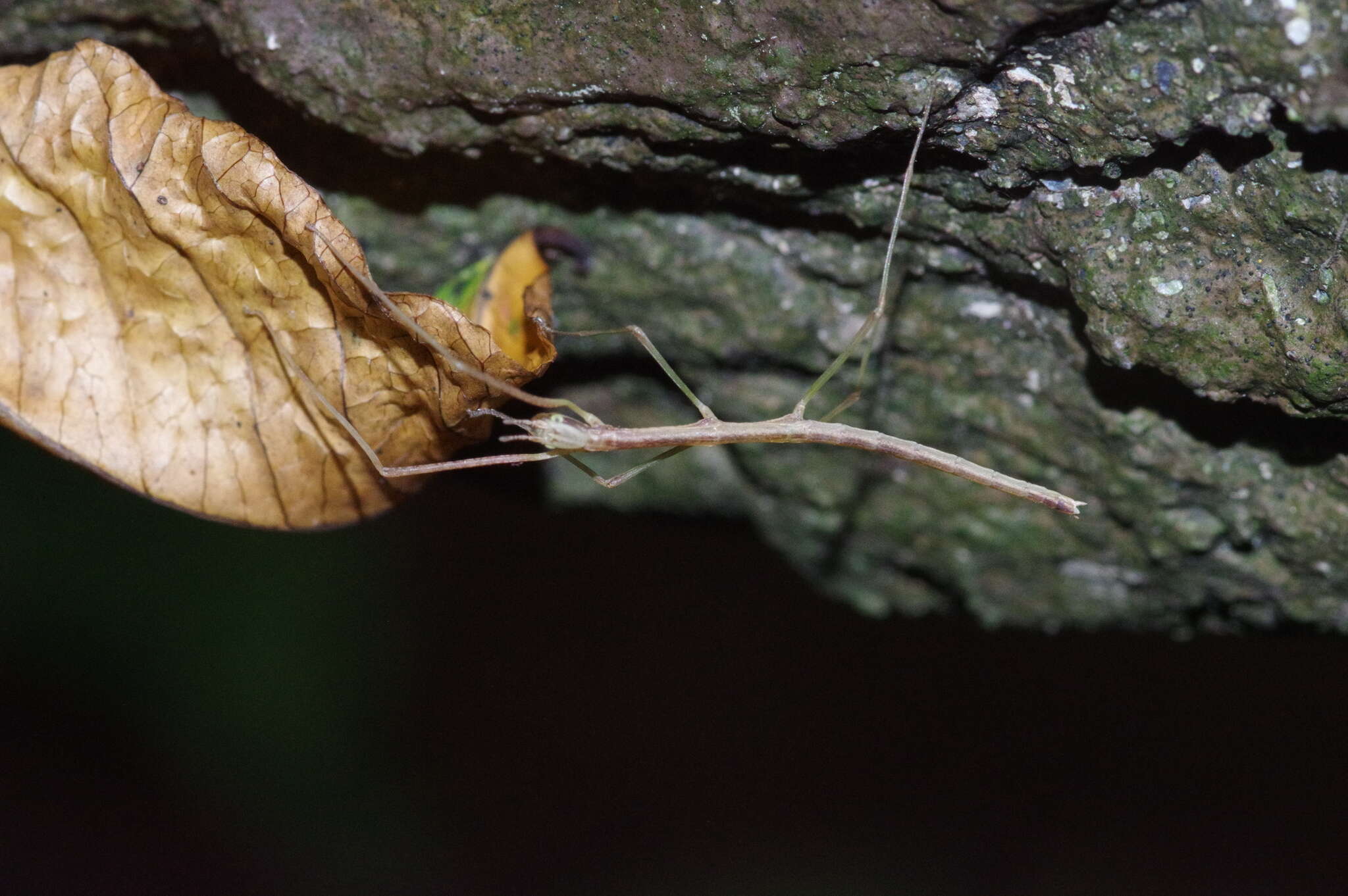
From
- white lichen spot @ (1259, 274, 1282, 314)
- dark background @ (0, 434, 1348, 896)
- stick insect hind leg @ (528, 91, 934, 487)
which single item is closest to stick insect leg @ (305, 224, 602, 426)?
stick insect hind leg @ (528, 91, 934, 487)

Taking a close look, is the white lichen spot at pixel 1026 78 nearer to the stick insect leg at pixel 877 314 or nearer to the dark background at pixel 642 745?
the stick insect leg at pixel 877 314

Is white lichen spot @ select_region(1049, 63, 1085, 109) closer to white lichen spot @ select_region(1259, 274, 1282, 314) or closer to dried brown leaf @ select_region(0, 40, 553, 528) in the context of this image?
white lichen spot @ select_region(1259, 274, 1282, 314)

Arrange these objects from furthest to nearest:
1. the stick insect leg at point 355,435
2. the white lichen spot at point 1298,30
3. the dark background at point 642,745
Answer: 1. the dark background at point 642,745
2. the stick insect leg at point 355,435
3. the white lichen spot at point 1298,30

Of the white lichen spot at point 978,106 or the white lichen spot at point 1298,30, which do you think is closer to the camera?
the white lichen spot at point 1298,30

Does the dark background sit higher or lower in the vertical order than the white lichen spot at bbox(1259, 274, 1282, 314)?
lower

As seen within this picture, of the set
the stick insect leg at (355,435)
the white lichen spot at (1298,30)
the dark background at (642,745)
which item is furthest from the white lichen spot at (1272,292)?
the dark background at (642,745)

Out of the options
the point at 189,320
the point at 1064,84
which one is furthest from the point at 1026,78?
the point at 189,320
